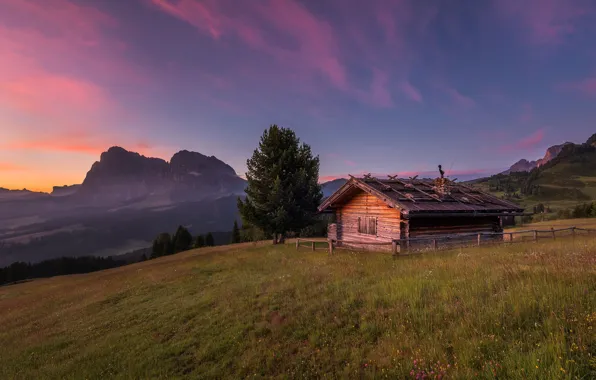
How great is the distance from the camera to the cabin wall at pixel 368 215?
19.7 metres

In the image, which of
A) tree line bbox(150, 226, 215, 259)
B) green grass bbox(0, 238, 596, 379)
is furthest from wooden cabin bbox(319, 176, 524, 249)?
tree line bbox(150, 226, 215, 259)

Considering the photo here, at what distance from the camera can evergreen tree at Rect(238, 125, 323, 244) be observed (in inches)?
1132

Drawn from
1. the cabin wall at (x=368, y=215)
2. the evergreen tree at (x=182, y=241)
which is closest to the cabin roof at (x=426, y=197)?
the cabin wall at (x=368, y=215)

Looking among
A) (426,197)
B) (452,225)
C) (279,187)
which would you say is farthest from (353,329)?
(279,187)

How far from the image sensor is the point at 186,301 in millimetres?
12734

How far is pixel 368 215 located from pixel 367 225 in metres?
0.83

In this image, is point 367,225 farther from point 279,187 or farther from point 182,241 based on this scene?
point 182,241

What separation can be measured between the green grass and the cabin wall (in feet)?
21.2

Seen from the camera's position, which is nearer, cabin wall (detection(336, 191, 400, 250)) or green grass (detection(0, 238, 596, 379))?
green grass (detection(0, 238, 596, 379))

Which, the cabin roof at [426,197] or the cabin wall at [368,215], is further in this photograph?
the cabin wall at [368,215]

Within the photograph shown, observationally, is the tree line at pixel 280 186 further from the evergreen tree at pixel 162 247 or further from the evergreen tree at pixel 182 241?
the evergreen tree at pixel 162 247

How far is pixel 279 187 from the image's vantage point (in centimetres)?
2805

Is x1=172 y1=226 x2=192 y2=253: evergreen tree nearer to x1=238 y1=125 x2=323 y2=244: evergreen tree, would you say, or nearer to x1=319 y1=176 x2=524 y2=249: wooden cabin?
x1=238 y1=125 x2=323 y2=244: evergreen tree

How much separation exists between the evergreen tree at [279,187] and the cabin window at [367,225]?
8546mm
